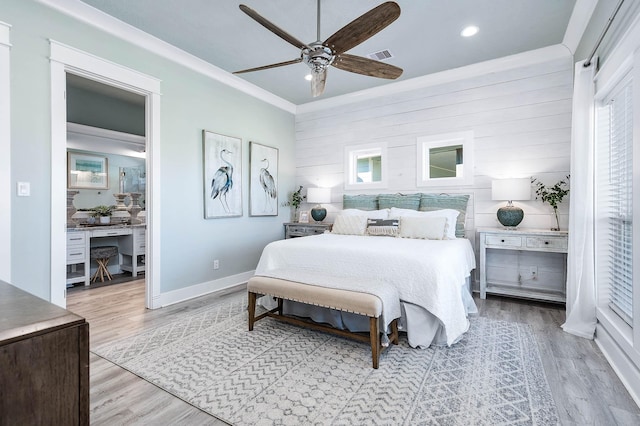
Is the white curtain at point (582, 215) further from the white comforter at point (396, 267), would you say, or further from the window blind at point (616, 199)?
the white comforter at point (396, 267)

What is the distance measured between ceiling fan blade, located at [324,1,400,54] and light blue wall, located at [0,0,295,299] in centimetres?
220

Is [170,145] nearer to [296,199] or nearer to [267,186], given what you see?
[267,186]

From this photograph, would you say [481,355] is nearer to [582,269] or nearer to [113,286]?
[582,269]

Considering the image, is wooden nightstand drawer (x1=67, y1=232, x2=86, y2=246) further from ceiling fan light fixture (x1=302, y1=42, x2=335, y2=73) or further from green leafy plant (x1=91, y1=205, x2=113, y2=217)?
ceiling fan light fixture (x1=302, y1=42, x2=335, y2=73)

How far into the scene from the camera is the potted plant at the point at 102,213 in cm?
495

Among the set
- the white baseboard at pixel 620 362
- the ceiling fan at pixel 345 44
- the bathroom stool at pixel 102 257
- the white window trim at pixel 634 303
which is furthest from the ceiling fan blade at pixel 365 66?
the bathroom stool at pixel 102 257

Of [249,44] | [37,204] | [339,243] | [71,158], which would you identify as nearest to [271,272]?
[339,243]

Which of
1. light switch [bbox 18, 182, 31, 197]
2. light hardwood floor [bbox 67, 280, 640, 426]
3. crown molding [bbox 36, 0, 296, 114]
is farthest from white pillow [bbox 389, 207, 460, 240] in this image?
light switch [bbox 18, 182, 31, 197]

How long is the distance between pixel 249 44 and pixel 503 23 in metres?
2.63

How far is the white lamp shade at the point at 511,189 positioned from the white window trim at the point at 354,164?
1527 mm

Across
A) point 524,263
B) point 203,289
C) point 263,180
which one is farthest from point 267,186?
point 524,263

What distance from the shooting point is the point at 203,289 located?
13.1ft

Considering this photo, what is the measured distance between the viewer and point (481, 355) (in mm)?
2346

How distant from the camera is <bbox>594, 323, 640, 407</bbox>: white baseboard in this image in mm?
1835
